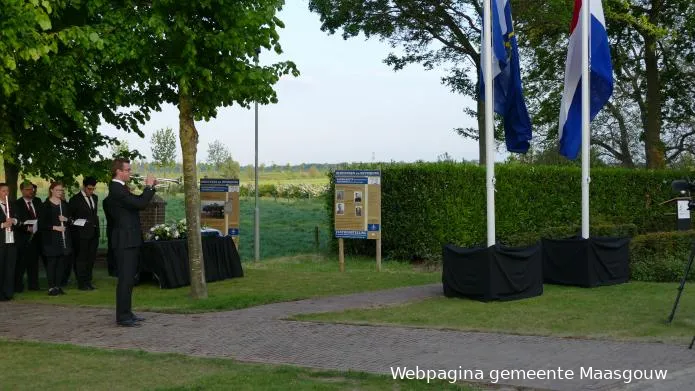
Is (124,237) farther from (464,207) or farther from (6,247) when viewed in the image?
(464,207)

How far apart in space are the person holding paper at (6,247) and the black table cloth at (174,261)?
2.38 metres

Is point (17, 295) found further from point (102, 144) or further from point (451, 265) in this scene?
point (451, 265)

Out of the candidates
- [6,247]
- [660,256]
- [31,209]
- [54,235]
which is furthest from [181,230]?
[660,256]

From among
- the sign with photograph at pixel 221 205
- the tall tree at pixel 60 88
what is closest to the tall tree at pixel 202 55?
the tall tree at pixel 60 88

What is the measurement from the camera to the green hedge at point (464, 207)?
22.6 m

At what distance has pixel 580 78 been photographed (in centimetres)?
1567

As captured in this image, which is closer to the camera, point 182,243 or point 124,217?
point 124,217

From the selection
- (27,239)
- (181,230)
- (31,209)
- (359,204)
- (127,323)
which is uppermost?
(359,204)

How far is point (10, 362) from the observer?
892cm

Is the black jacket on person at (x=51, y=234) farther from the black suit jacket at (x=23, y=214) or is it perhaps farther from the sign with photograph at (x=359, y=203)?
the sign with photograph at (x=359, y=203)

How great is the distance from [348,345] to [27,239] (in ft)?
28.9

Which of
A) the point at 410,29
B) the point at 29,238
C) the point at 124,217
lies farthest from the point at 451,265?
the point at 410,29

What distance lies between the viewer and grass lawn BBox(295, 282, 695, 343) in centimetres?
1037

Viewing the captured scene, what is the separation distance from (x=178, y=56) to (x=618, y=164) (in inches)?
1220
